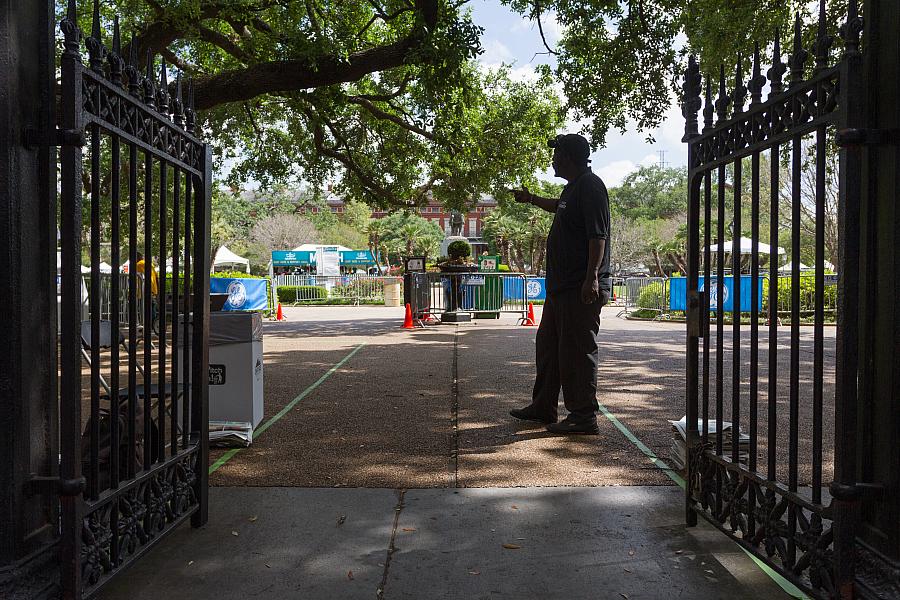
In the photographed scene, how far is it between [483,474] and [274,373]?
5.50 m

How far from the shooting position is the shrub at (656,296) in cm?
2211

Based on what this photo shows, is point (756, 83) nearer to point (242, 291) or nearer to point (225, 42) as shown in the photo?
point (225, 42)

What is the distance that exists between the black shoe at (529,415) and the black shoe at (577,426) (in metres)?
0.29

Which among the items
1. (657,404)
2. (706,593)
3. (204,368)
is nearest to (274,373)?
(657,404)

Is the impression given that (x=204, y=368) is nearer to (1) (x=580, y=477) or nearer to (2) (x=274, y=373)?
(1) (x=580, y=477)

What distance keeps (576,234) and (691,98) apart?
6.67 ft

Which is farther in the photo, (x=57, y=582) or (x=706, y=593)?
(x=706, y=593)

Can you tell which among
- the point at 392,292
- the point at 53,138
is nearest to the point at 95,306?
the point at 53,138

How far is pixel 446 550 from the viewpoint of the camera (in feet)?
10.7

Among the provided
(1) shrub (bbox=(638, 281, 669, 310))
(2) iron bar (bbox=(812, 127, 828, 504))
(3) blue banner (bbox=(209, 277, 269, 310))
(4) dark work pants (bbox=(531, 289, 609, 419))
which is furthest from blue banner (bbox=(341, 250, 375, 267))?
(2) iron bar (bbox=(812, 127, 828, 504))

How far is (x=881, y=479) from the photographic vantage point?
2365mm

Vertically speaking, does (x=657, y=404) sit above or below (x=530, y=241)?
below

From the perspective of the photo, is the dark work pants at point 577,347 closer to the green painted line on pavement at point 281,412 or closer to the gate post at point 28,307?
the green painted line on pavement at point 281,412

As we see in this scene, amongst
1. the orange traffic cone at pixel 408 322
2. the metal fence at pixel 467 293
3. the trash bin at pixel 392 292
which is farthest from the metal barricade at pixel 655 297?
the trash bin at pixel 392 292
